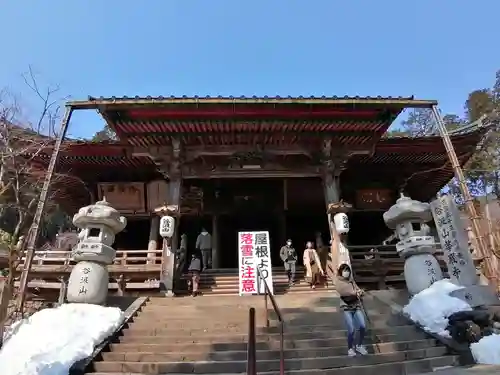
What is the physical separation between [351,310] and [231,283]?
20.2 feet

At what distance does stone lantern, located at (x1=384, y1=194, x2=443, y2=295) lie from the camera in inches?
323

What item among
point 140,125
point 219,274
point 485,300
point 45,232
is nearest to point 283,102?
point 140,125

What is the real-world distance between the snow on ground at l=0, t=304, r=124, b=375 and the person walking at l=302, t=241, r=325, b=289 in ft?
19.5

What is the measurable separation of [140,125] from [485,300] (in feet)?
31.4

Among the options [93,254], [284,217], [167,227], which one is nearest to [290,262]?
[167,227]

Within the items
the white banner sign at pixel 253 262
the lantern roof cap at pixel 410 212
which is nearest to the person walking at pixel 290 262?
the white banner sign at pixel 253 262

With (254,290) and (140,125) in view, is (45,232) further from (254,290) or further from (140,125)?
(254,290)

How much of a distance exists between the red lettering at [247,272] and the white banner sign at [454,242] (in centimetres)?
477

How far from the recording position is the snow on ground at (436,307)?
6.80 m

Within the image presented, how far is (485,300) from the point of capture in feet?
23.0

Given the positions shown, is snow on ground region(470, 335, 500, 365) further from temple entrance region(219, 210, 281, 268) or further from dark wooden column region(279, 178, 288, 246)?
temple entrance region(219, 210, 281, 268)

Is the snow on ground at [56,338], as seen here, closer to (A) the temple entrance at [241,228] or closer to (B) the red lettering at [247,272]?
(B) the red lettering at [247,272]

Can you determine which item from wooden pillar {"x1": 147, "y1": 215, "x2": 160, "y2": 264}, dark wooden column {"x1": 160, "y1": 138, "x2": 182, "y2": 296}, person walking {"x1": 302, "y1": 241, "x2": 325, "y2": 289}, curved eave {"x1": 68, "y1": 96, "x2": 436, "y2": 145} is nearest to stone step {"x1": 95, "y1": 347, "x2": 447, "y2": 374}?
dark wooden column {"x1": 160, "y1": 138, "x2": 182, "y2": 296}

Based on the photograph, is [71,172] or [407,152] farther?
[71,172]
